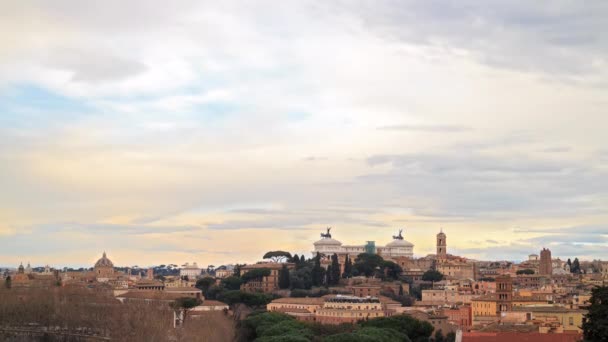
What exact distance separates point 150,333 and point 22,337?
39.9ft

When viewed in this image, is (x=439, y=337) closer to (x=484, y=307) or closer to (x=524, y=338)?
(x=484, y=307)

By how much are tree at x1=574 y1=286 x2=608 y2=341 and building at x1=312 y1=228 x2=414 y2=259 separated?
107596mm

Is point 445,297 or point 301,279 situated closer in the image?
point 445,297

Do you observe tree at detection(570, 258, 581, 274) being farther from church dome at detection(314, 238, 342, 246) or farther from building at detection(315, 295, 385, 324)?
building at detection(315, 295, 385, 324)

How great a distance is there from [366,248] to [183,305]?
233 feet

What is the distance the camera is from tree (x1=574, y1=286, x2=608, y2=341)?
3025cm

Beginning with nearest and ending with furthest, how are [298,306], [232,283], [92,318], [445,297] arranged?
[92,318] < [298,306] < [445,297] < [232,283]

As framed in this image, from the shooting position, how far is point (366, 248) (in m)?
147

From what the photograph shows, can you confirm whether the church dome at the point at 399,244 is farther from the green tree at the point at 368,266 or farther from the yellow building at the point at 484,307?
the yellow building at the point at 484,307

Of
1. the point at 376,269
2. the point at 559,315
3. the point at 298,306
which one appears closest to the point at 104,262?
the point at 376,269

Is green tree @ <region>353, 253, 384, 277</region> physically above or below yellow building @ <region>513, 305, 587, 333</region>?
above

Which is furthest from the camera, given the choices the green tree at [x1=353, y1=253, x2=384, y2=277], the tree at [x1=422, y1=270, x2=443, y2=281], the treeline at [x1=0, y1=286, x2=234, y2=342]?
the green tree at [x1=353, y1=253, x2=384, y2=277]

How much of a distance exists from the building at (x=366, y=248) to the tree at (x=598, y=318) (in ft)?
353

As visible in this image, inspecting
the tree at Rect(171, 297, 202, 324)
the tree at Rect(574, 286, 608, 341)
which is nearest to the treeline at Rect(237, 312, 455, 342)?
the tree at Rect(171, 297, 202, 324)
